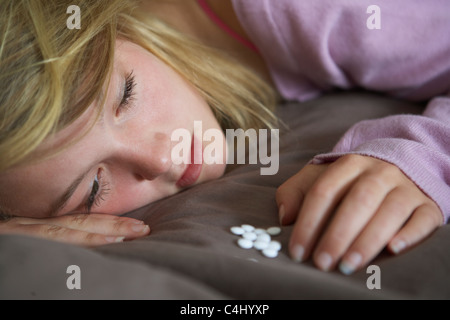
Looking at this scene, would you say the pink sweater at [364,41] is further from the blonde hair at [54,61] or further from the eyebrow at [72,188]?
the eyebrow at [72,188]

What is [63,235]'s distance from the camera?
0.84 m

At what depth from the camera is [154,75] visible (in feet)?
3.27

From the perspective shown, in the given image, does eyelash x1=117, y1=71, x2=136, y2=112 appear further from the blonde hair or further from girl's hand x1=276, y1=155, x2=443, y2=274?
girl's hand x1=276, y1=155, x2=443, y2=274

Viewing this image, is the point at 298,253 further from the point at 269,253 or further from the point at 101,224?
the point at 101,224

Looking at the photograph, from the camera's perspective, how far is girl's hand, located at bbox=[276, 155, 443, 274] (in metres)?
0.64

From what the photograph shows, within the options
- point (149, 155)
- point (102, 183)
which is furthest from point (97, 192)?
point (149, 155)

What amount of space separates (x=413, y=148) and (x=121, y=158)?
1.78 feet

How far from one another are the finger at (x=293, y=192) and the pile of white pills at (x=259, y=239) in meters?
0.04

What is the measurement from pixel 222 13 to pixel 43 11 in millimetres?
592

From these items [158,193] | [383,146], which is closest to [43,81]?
[158,193]

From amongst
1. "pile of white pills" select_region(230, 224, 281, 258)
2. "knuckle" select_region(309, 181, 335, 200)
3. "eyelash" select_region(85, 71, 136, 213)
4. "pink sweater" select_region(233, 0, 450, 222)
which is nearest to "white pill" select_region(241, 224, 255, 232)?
"pile of white pills" select_region(230, 224, 281, 258)

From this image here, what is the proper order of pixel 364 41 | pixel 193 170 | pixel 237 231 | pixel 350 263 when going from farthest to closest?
pixel 364 41
pixel 193 170
pixel 237 231
pixel 350 263

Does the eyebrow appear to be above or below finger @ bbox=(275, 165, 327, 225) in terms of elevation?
above
